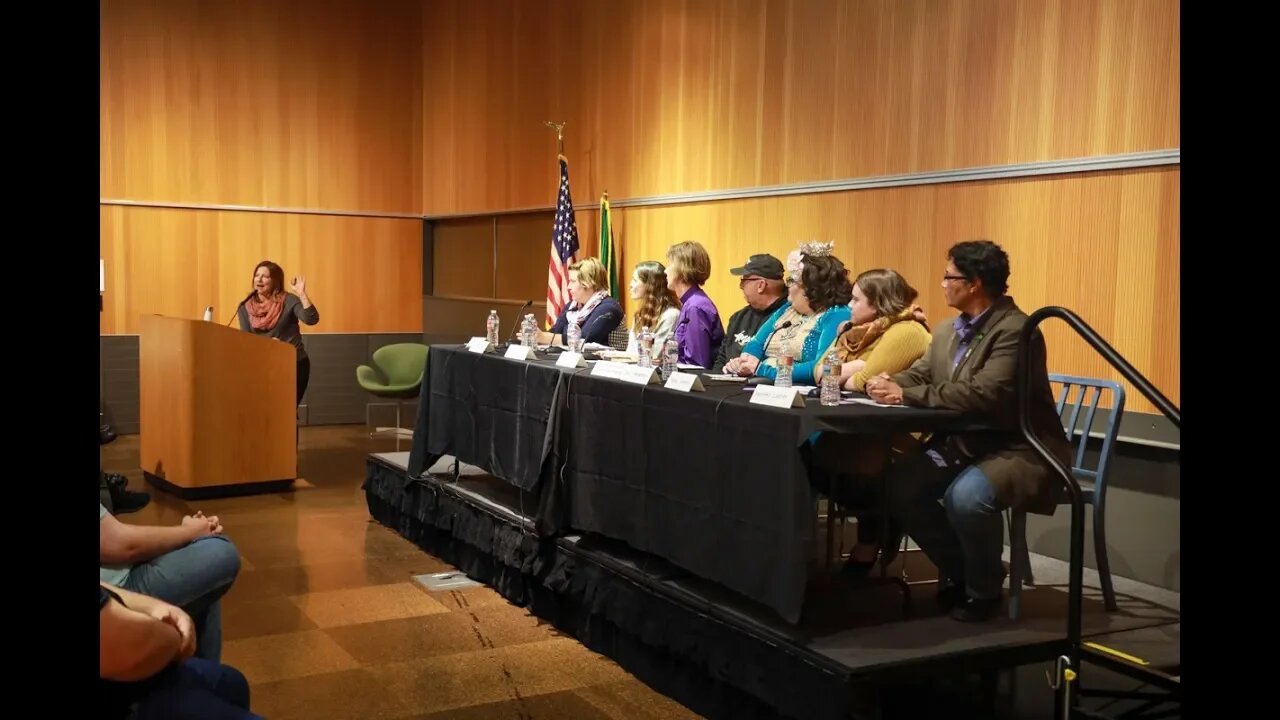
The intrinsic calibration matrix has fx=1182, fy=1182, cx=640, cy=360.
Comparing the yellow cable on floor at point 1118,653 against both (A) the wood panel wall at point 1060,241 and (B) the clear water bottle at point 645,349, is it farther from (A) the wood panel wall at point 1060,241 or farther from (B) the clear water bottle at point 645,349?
(B) the clear water bottle at point 645,349

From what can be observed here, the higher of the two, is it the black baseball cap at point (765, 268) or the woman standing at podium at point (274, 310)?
the black baseball cap at point (765, 268)

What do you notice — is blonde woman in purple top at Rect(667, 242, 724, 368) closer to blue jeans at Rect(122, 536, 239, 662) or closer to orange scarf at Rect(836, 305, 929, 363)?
orange scarf at Rect(836, 305, 929, 363)

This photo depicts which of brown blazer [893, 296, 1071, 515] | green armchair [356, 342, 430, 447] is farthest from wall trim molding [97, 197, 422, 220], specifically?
brown blazer [893, 296, 1071, 515]

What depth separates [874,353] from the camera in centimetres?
381

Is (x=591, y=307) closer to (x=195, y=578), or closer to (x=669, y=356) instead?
(x=669, y=356)

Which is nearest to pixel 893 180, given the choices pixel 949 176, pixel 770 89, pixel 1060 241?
pixel 949 176

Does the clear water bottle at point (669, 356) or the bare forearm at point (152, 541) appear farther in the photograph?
the clear water bottle at point (669, 356)

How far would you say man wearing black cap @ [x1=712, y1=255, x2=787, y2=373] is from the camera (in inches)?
198

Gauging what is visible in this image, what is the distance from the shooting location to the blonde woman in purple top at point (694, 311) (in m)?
5.15

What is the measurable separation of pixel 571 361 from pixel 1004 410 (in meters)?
1.81

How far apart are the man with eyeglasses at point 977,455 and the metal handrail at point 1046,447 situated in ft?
0.21

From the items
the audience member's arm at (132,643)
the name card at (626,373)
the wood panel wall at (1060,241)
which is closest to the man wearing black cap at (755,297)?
the wood panel wall at (1060,241)
